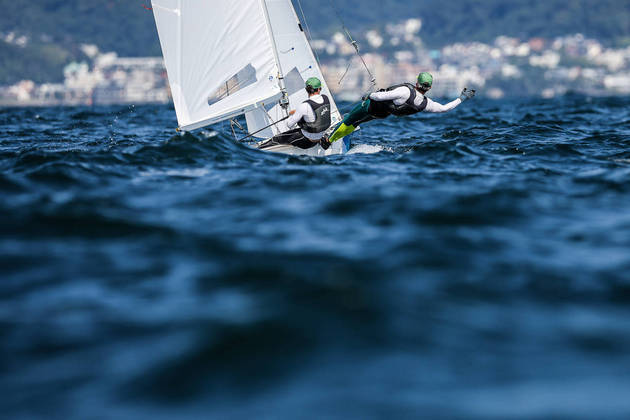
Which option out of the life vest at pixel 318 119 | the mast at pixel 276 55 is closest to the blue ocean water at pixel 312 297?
the life vest at pixel 318 119

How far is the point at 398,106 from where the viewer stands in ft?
37.4

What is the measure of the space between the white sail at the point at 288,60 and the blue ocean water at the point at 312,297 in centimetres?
485

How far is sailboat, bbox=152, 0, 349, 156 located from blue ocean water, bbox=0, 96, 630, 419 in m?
4.26

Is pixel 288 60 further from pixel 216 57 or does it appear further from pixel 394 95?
pixel 394 95

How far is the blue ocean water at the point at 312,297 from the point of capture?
3.13 m

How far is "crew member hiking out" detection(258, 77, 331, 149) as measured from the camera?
35.8 feet

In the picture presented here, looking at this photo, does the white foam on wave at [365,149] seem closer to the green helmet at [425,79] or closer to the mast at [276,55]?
the green helmet at [425,79]

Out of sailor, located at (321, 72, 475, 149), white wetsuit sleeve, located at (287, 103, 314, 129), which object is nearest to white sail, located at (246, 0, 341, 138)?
sailor, located at (321, 72, 475, 149)

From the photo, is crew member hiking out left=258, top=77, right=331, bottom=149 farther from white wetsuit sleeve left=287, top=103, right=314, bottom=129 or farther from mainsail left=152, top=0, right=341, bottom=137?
mainsail left=152, top=0, right=341, bottom=137

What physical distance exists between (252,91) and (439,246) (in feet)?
24.8

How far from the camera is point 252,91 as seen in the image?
12148 mm

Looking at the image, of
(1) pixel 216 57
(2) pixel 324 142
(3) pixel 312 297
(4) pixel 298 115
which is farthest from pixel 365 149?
(3) pixel 312 297

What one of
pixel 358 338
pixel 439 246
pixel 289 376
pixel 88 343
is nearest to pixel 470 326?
pixel 358 338

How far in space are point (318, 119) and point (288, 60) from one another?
6.51 ft
